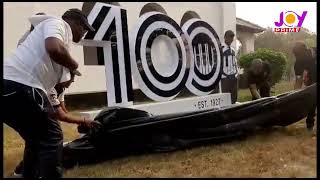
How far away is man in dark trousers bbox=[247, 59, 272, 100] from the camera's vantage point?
7789 mm

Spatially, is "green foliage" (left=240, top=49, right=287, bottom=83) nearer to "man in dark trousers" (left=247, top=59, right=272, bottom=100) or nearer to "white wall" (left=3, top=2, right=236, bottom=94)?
"white wall" (left=3, top=2, right=236, bottom=94)

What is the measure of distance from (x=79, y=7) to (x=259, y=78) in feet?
21.1

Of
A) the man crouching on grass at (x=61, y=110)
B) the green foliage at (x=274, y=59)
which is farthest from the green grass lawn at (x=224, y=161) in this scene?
the green foliage at (x=274, y=59)

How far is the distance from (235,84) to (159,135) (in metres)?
4.80

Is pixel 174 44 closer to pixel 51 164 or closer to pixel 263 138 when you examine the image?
pixel 263 138

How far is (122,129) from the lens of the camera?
5043mm

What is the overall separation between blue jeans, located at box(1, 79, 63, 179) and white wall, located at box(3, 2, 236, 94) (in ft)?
23.0

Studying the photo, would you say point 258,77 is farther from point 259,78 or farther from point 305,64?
point 305,64

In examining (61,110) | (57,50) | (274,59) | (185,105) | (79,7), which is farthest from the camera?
(274,59)

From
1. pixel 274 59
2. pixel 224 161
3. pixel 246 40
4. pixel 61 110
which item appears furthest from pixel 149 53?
pixel 246 40

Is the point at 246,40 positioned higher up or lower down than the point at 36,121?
lower down

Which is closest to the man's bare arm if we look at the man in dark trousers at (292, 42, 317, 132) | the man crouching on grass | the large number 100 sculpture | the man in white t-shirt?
the man in white t-shirt

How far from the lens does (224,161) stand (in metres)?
4.91

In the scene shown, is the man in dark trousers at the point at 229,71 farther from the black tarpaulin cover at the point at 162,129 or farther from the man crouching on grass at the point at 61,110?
the man crouching on grass at the point at 61,110
